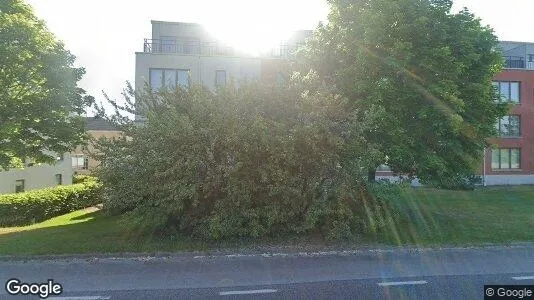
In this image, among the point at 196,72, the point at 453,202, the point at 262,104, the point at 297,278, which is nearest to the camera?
the point at 297,278

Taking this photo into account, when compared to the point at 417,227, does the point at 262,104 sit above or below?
above

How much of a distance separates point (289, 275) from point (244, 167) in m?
2.88

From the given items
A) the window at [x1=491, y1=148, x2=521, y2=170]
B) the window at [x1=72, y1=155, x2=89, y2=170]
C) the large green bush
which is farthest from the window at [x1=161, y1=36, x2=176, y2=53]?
the window at [x1=491, y1=148, x2=521, y2=170]

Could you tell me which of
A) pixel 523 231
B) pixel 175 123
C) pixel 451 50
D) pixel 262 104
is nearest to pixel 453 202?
pixel 523 231

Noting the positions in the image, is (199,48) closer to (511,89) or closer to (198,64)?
(198,64)

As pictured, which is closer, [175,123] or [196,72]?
[175,123]

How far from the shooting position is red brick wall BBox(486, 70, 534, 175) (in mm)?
29297

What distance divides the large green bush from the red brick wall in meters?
26.0

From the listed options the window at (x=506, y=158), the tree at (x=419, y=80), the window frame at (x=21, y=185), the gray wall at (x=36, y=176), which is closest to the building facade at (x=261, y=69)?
the window at (x=506, y=158)

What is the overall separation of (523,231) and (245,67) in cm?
1763

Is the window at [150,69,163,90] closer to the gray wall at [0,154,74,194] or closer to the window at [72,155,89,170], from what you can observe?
the gray wall at [0,154,74,194]

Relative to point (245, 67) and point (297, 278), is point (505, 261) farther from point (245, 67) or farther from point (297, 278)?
point (245, 67)

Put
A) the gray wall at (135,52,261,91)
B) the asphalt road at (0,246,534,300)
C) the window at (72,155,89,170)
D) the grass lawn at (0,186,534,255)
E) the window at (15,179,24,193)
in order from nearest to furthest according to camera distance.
Answer: the asphalt road at (0,246,534,300)
the grass lawn at (0,186,534,255)
the window at (15,179,24,193)
the gray wall at (135,52,261,91)
the window at (72,155,89,170)

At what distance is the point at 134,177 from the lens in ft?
27.5
